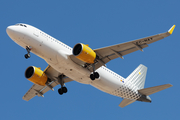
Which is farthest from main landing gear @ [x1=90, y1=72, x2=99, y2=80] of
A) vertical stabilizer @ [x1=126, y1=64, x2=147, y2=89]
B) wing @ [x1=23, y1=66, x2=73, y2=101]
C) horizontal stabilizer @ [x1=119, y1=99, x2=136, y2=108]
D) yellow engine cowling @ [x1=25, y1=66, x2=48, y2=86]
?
horizontal stabilizer @ [x1=119, y1=99, x2=136, y2=108]

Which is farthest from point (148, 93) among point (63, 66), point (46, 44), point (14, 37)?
point (14, 37)

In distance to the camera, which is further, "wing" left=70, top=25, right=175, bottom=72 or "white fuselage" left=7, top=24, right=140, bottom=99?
"white fuselage" left=7, top=24, right=140, bottom=99

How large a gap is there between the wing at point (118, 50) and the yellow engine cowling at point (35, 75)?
6.23 m

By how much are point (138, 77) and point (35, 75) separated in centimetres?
1376

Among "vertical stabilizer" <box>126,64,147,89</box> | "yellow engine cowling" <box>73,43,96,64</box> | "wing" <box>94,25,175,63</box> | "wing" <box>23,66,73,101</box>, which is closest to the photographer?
"wing" <box>94,25,175,63</box>

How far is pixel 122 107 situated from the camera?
38.9 m

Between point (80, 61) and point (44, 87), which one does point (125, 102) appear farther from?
point (44, 87)

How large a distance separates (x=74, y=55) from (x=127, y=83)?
9.50m

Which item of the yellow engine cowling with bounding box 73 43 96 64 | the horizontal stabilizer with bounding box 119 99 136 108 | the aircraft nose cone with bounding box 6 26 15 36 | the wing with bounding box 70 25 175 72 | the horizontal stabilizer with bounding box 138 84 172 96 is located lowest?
the horizontal stabilizer with bounding box 119 99 136 108

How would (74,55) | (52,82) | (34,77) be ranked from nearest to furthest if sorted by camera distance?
1. (74,55)
2. (34,77)
3. (52,82)

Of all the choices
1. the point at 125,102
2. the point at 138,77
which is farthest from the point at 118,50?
the point at 125,102

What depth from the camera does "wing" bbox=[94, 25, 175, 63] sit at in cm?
2961

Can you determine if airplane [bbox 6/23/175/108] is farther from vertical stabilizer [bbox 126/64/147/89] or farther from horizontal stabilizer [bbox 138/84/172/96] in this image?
vertical stabilizer [bbox 126/64/147/89]

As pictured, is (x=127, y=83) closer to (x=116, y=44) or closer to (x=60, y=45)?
A: (x=116, y=44)
